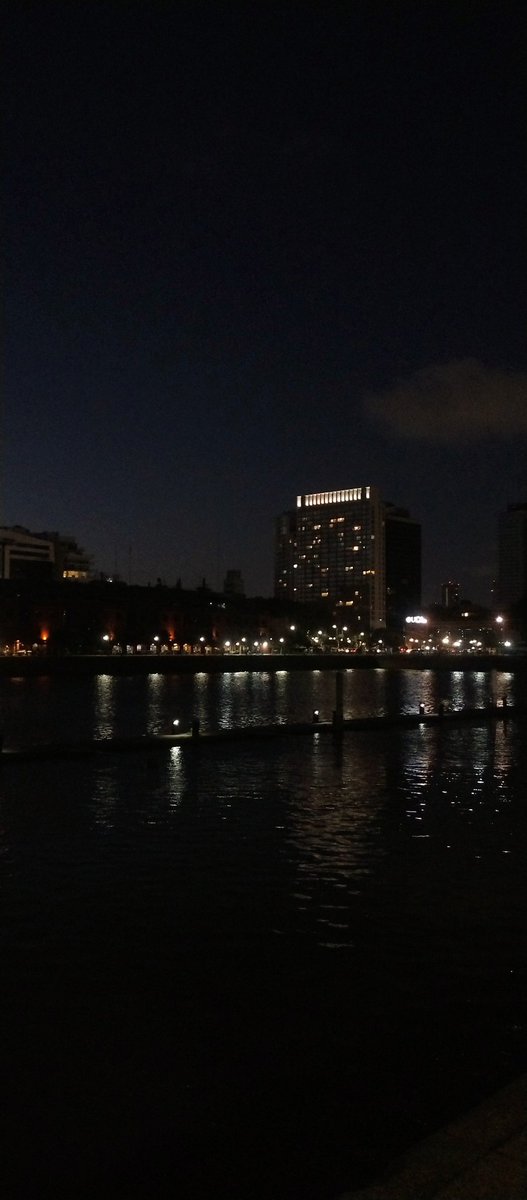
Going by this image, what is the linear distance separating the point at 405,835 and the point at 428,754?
19.0 meters

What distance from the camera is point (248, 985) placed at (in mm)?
12164

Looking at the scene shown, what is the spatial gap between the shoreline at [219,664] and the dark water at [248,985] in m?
116

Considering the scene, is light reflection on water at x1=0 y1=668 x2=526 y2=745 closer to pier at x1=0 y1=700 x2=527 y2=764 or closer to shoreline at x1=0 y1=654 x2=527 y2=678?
pier at x1=0 y1=700 x2=527 y2=764

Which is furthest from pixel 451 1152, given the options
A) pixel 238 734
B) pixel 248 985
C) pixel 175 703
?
pixel 175 703

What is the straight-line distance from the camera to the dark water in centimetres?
840

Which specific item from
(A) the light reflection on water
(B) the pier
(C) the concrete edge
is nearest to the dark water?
(C) the concrete edge

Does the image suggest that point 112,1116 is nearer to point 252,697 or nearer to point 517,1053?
point 517,1053

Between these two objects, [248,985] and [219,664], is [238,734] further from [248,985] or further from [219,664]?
[219,664]

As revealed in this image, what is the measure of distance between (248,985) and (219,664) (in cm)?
15289

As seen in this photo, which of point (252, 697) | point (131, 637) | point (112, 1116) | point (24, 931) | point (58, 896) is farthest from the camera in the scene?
point (131, 637)

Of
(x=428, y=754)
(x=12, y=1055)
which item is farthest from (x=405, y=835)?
(x=428, y=754)

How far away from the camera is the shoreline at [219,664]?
141000 millimetres

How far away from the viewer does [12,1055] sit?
10094mm

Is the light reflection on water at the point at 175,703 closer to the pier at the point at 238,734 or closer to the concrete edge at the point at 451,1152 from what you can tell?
the pier at the point at 238,734
